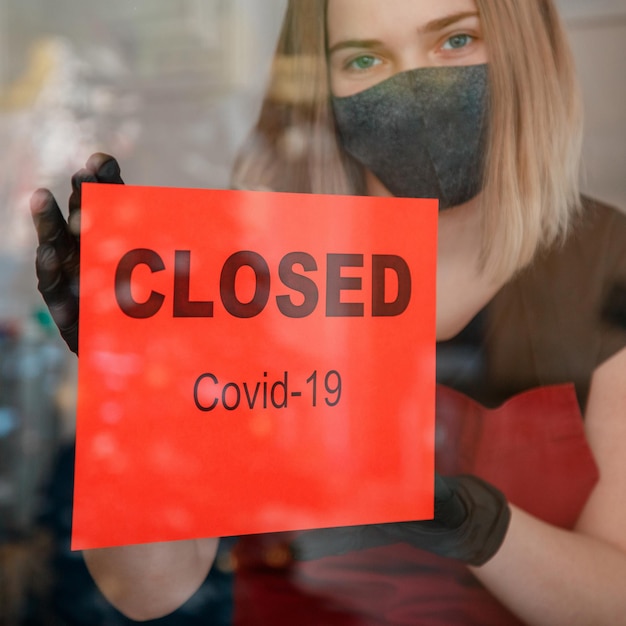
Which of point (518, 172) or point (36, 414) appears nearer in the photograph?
point (36, 414)

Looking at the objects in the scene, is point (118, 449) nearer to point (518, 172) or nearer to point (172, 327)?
point (172, 327)

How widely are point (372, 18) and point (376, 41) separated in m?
0.03

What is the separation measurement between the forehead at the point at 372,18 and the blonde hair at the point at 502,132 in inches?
0.6

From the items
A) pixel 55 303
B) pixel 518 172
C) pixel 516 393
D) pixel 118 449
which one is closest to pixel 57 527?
pixel 118 449

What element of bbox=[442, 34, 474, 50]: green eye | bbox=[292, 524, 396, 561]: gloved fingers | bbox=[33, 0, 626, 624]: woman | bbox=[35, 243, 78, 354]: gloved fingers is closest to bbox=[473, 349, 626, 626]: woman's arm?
bbox=[33, 0, 626, 624]: woman

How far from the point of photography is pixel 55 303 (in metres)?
0.64

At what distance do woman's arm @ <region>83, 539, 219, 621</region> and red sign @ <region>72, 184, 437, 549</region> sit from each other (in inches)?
1.0

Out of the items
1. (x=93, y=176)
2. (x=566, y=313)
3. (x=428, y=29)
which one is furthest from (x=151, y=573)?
(x=428, y=29)

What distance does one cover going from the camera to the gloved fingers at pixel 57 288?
2.10ft

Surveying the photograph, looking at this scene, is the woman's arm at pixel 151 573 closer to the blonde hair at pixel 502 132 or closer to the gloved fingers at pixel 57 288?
the gloved fingers at pixel 57 288

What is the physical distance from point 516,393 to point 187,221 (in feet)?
1.45

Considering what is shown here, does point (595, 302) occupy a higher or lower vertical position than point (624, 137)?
lower

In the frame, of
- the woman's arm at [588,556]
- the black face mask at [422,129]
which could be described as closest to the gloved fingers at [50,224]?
the black face mask at [422,129]

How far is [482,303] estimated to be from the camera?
764mm
